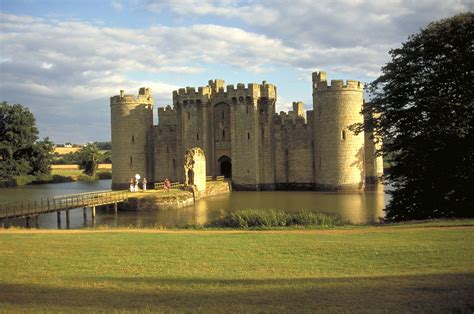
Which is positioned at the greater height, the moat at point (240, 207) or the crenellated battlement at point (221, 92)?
the crenellated battlement at point (221, 92)

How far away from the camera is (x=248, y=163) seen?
130 feet

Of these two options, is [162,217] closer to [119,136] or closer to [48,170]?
[119,136]

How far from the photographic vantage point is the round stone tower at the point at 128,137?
42.7m

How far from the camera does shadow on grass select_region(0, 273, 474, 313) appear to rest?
608 cm

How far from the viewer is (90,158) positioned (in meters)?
66.7

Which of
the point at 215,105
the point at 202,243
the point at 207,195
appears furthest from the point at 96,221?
the point at 215,105

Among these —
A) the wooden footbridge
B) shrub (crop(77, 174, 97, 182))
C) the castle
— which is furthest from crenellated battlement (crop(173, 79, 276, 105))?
shrub (crop(77, 174, 97, 182))

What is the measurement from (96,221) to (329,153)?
17.8m

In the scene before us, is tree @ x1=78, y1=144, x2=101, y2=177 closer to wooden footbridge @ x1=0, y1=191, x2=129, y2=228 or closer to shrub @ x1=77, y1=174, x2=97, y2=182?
shrub @ x1=77, y1=174, x2=97, y2=182

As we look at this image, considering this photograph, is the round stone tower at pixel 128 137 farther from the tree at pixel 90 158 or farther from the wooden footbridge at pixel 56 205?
the tree at pixel 90 158

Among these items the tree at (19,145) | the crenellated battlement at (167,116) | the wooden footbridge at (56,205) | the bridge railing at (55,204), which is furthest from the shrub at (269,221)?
the tree at (19,145)

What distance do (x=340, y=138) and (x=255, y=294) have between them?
99.0ft

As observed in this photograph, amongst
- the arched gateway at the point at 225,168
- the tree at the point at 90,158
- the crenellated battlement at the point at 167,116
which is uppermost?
the crenellated battlement at the point at 167,116

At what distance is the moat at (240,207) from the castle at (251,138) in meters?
3.65
